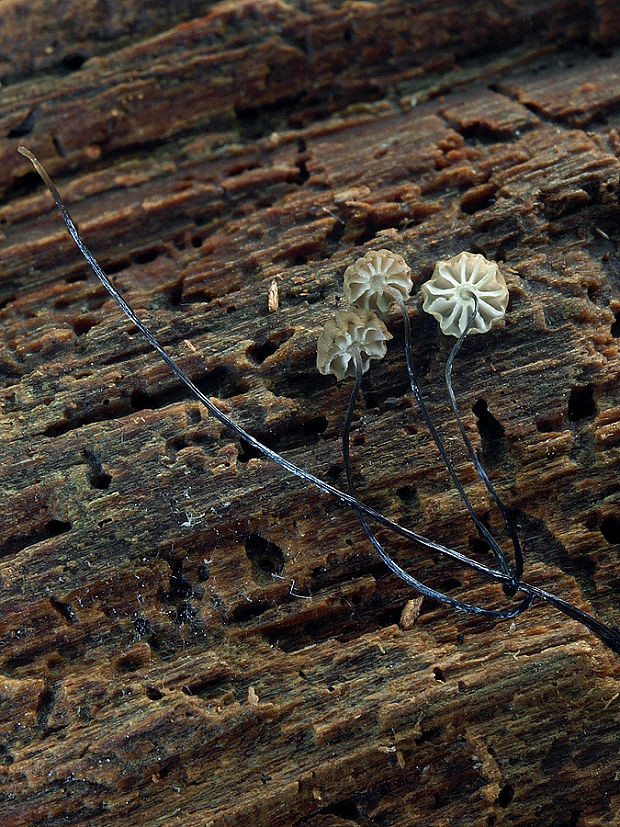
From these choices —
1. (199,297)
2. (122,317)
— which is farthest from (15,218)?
(199,297)

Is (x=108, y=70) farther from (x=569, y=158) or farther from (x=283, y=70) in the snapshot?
(x=569, y=158)

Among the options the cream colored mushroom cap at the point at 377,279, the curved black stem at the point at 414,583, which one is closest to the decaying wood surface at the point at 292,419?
the curved black stem at the point at 414,583

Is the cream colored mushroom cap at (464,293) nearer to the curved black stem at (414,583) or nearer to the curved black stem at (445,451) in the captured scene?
the curved black stem at (445,451)

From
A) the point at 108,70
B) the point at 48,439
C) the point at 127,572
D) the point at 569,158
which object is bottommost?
the point at 127,572

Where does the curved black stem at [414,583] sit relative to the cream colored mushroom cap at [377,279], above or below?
below

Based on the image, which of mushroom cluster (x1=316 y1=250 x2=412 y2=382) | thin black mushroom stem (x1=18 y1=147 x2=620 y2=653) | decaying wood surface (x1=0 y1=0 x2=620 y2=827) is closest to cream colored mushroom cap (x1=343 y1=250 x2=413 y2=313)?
mushroom cluster (x1=316 y1=250 x2=412 y2=382)
